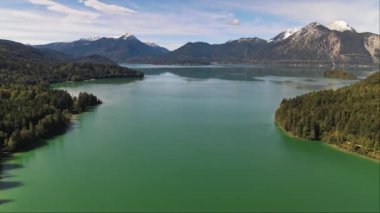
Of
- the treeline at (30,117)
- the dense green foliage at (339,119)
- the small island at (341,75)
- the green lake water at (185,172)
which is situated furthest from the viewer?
the small island at (341,75)

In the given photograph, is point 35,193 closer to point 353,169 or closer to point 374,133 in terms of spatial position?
point 353,169

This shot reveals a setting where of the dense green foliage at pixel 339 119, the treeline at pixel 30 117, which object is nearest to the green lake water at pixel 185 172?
the dense green foliage at pixel 339 119

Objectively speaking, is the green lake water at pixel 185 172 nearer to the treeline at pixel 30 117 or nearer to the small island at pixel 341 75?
the treeline at pixel 30 117

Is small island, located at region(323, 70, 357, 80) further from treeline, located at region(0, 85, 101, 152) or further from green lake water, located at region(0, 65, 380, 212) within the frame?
treeline, located at region(0, 85, 101, 152)

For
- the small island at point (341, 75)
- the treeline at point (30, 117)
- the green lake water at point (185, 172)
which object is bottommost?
the green lake water at point (185, 172)

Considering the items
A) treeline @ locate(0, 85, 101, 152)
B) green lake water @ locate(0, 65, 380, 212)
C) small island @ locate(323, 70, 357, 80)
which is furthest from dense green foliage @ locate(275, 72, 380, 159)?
small island @ locate(323, 70, 357, 80)

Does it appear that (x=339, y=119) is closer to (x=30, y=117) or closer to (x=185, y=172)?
(x=185, y=172)

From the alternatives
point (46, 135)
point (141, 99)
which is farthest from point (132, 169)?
point (141, 99)
